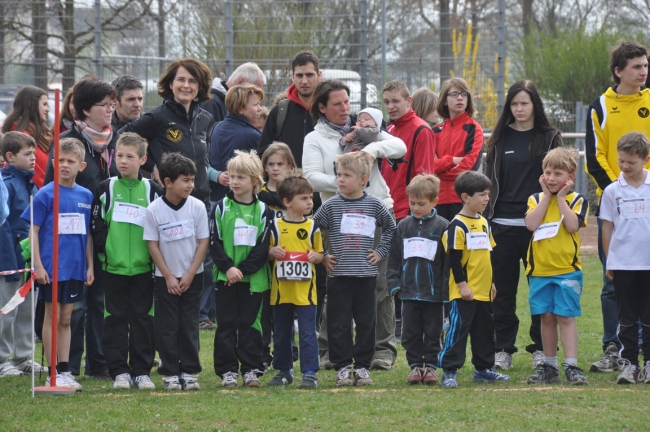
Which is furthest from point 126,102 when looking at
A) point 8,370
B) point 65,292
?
point 8,370

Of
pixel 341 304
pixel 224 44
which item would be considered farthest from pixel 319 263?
pixel 224 44

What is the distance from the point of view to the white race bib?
6770mm

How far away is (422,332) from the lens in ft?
22.6

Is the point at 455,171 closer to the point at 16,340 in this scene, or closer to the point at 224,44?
the point at 16,340

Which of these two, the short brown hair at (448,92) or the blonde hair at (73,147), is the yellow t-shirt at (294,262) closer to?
the blonde hair at (73,147)

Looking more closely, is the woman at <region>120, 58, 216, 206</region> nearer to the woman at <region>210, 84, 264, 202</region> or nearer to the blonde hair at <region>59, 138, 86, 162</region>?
the blonde hair at <region>59, 138, 86, 162</region>

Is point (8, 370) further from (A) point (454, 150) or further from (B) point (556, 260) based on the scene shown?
(A) point (454, 150)

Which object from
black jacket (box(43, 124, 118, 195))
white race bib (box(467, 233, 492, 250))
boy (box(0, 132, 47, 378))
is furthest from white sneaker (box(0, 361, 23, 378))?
white race bib (box(467, 233, 492, 250))

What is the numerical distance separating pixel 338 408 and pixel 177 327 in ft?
4.71

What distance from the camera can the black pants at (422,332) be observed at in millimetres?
6844

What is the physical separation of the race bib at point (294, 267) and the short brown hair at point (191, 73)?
164 cm

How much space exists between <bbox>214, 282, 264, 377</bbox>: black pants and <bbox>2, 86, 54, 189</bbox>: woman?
2.38 m

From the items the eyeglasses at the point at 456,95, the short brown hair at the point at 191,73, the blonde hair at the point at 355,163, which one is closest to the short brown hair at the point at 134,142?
the short brown hair at the point at 191,73

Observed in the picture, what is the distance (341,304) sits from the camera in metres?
6.89
